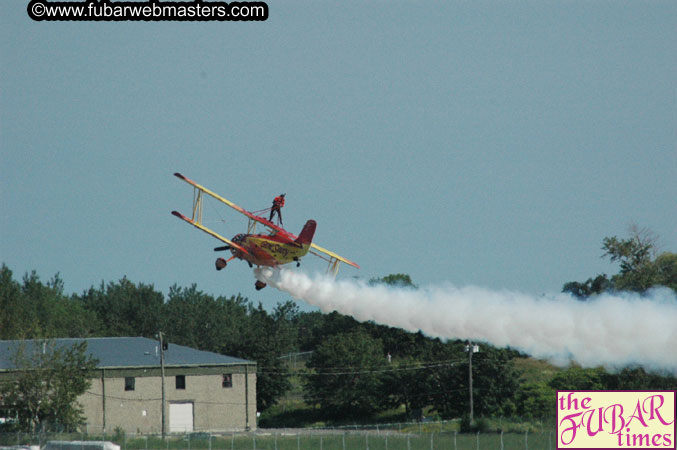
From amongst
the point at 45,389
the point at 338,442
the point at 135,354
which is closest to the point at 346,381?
the point at 135,354

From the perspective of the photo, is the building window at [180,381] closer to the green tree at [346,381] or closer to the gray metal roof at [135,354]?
the gray metal roof at [135,354]

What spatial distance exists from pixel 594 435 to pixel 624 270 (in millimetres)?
66830

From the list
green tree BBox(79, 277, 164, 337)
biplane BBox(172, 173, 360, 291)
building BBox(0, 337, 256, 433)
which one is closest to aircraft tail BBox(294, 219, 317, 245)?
biplane BBox(172, 173, 360, 291)

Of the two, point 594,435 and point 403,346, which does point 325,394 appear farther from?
point 594,435

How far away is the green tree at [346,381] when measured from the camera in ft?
345

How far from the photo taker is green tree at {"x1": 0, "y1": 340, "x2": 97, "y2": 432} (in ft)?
246

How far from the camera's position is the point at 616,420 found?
39.1 meters

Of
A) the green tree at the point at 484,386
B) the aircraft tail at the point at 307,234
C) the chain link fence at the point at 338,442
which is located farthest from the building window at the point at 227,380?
the aircraft tail at the point at 307,234

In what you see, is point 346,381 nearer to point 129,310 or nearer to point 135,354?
point 135,354

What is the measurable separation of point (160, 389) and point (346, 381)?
2461cm

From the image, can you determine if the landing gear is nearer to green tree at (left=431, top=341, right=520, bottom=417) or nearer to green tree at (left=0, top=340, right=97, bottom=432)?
green tree at (left=0, top=340, right=97, bottom=432)

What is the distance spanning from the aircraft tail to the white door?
39004 millimetres

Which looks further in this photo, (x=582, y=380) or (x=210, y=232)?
(x=582, y=380)

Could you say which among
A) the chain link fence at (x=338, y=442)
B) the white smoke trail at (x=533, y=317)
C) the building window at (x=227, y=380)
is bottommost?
the chain link fence at (x=338, y=442)
